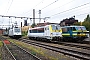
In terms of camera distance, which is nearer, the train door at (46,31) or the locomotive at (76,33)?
the locomotive at (76,33)

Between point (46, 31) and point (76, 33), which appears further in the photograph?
point (46, 31)

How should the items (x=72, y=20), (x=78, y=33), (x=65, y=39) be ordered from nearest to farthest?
(x=78, y=33) < (x=65, y=39) < (x=72, y=20)

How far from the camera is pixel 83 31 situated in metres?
30.2

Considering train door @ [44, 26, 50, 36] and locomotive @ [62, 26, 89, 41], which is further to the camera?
train door @ [44, 26, 50, 36]

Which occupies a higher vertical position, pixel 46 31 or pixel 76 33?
pixel 46 31

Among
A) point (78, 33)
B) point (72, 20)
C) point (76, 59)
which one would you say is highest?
point (72, 20)

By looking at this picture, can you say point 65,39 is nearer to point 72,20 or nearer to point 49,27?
point 49,27

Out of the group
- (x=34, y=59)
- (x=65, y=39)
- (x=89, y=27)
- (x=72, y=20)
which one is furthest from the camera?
(x=72, y=20)

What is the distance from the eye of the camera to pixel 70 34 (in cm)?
3084

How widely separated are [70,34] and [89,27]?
16.9 meters

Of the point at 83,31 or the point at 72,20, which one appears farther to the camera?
the point at 72,20

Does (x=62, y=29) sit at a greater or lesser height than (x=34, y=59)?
greater

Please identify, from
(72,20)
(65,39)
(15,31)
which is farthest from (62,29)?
(72,20)

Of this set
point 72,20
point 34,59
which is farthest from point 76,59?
point 72,20
